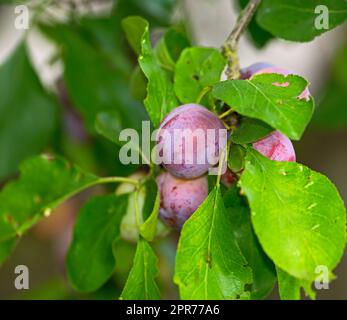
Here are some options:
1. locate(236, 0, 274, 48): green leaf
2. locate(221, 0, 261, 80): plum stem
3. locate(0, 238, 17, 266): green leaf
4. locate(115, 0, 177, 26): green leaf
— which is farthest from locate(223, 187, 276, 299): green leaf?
locate(115, 0, 177, 26): green leaf

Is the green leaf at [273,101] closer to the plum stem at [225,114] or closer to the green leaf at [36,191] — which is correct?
the plum stem at [225,114]

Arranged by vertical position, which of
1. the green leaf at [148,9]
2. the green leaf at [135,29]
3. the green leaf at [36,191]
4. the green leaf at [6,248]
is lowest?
the green leaf at [6,248]

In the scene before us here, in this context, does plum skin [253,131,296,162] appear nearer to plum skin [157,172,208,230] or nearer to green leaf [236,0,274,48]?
plum skin [157,172,208,230]

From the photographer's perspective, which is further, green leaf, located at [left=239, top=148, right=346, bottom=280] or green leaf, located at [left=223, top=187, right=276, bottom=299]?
green leaf, located at [left=223, top=187, right=276, bottom=299]

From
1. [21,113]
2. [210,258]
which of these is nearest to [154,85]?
[210,258]

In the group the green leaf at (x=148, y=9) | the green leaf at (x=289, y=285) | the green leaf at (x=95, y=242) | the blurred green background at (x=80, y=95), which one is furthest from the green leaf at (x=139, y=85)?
the green leaf at (x=148, y=9)
